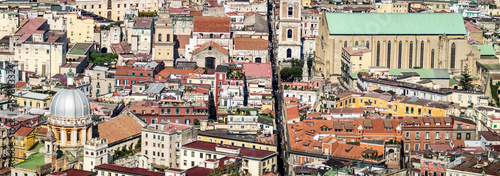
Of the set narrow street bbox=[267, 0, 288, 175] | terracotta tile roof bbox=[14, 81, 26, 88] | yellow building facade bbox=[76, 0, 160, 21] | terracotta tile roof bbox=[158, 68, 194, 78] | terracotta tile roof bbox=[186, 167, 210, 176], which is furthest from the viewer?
yellow building facade bbox=[76, 0, 160, 21]

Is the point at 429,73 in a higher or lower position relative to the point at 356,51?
lower

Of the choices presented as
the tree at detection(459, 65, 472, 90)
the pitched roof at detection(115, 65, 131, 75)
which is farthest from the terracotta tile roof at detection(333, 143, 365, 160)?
the pitched roof at detection(115, 65, 131, 75)

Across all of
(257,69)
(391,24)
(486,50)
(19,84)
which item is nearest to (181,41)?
(257,69)

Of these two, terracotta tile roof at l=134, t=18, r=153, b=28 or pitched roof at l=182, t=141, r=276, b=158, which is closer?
pitched roof at l=182, t=141, r=276, b=158

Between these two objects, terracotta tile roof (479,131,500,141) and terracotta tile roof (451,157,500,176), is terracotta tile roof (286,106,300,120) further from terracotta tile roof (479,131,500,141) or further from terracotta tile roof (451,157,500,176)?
terracotta tile roof (451,157,500,176)

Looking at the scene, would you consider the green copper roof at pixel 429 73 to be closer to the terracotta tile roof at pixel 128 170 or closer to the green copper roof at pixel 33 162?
the terracotta tile roof at pixel 128 170

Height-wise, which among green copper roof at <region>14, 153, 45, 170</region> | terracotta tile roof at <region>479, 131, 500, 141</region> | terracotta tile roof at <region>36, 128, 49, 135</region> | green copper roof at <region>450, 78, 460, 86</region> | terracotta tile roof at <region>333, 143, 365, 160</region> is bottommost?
green copper roof at <region>14, 153, 45, 170</region>

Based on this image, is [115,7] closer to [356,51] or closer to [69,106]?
[356,51]
